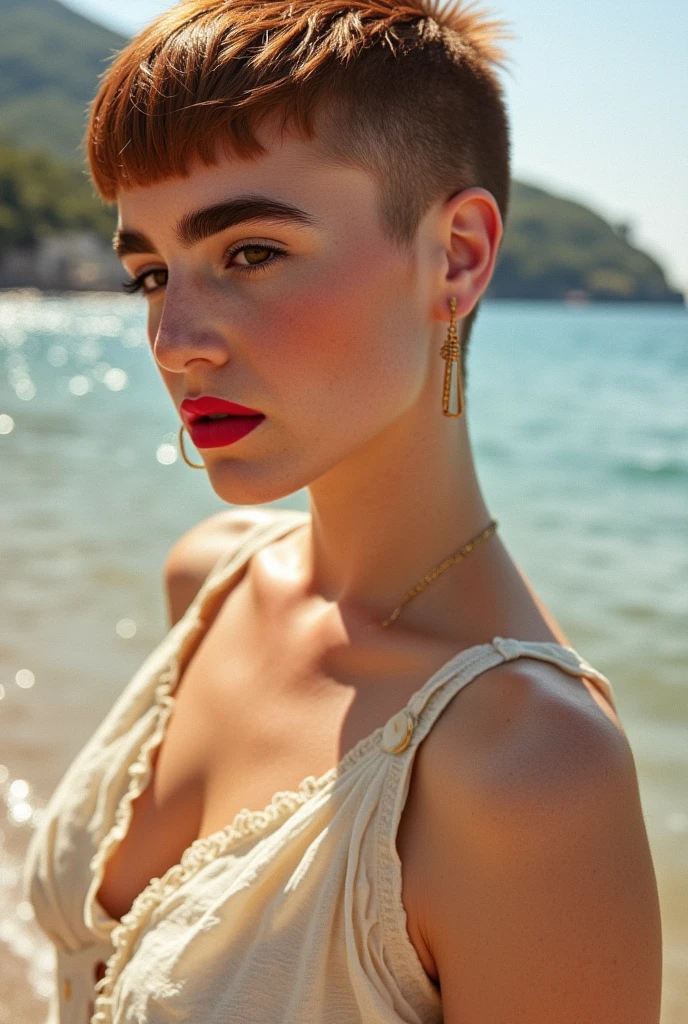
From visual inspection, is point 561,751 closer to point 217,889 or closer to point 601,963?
point 601,963

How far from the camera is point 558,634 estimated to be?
167cm

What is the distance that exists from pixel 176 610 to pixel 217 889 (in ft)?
3.26

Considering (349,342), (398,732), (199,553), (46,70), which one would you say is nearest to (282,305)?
(349,342)

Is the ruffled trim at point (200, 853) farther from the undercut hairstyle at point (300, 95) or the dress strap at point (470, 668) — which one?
the undercut hairstyle at point (300, 95)

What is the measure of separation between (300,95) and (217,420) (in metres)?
0.50

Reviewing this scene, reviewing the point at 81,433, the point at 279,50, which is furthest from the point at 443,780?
the point at 81,433

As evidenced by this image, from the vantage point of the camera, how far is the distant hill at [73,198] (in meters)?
89.6

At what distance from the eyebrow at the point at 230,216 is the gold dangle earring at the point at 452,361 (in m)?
0.33

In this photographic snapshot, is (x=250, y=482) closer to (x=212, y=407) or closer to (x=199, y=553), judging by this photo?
(x=212, y=407)

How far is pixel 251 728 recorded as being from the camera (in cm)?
180

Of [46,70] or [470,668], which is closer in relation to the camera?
[470,668]

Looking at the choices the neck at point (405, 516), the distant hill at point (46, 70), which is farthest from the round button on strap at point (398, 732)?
the distant hill at point (46, 70)

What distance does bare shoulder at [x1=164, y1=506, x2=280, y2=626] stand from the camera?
7.91 ft

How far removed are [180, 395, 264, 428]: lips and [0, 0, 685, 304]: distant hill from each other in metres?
83.8
